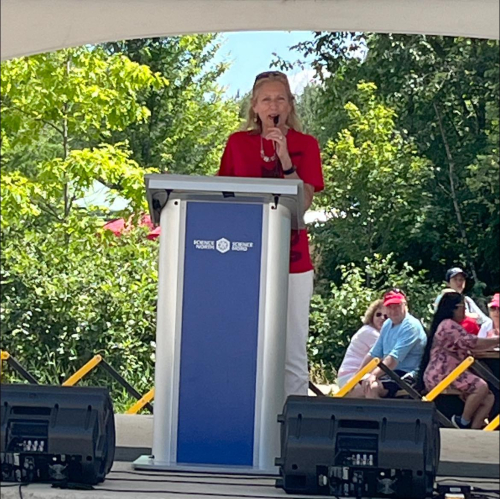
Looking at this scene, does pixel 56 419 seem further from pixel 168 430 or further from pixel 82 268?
pixel 82 268

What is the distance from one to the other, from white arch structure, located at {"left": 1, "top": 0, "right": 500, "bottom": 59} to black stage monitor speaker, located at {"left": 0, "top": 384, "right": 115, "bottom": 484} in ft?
6.15

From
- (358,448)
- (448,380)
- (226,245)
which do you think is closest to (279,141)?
(226,245)

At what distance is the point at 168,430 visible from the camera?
3.83 meters

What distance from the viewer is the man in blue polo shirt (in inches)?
261

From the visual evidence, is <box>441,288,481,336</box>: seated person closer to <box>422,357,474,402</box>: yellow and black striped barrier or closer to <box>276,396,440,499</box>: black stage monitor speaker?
<box>422,357,474,402</box>: yellow and black striped barrier

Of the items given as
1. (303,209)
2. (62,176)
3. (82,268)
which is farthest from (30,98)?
(303,209)

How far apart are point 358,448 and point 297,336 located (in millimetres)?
780

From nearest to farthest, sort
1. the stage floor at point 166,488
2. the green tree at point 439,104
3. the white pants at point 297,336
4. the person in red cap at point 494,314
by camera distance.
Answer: the stage floor at point 166,488
the white pants at point 297,336
the person in red cap at point 494,314
the green tree at point 439,104

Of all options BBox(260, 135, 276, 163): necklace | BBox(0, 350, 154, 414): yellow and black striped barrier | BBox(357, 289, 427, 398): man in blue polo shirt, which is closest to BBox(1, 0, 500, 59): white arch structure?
BBox(260, 135, 276, 163): necklace

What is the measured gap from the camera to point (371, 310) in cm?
715

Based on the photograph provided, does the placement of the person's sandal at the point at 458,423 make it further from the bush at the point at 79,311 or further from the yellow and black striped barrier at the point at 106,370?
the bush at the point at 79,311

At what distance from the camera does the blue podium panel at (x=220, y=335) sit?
12.4ft

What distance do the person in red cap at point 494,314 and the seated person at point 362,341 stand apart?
0.66 metres

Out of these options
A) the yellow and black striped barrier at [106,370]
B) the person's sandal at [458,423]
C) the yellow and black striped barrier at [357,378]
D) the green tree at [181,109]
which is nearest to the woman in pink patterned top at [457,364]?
the person's sandal at [458,423]
